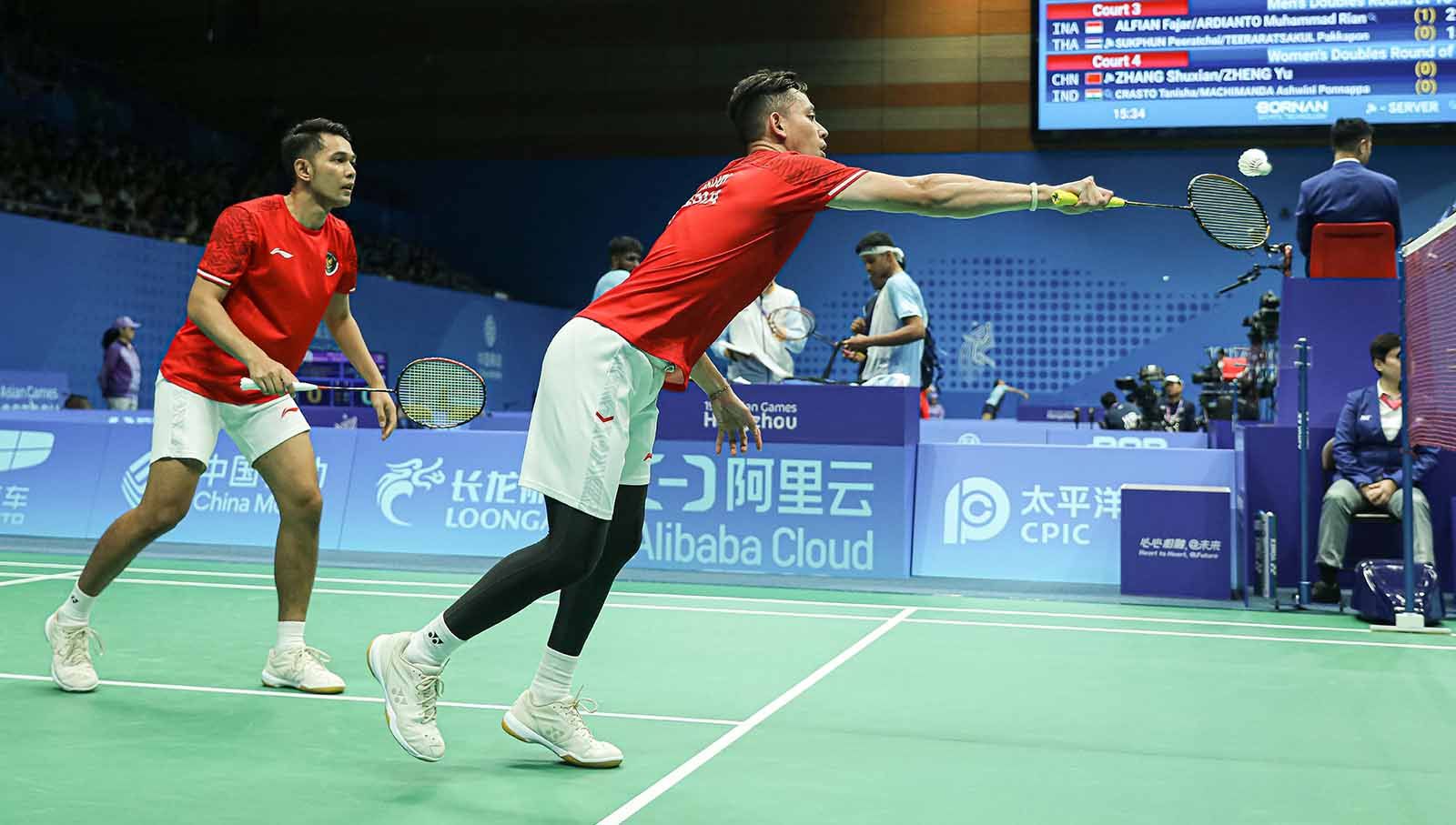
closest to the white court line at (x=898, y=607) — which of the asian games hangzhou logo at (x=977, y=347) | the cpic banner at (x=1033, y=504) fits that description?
the cpic banner at (x=1033, y=504)

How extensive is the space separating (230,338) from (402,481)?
4667mm

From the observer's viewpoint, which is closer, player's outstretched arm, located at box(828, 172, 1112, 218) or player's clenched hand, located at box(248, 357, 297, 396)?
player's outstretched arm, located at box(828, 172, 1112, 218)

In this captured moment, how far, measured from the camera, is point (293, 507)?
4781 mm

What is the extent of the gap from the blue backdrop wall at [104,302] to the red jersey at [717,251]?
1517 centimetres

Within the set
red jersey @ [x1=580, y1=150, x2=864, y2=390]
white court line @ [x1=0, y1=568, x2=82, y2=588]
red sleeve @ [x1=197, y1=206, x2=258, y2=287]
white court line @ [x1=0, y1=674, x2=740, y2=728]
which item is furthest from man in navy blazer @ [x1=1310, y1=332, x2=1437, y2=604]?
white court line @ [x1=0, y1=568, x2=82, y2=588]

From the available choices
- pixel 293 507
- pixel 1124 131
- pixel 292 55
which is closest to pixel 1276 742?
pixel 293 507

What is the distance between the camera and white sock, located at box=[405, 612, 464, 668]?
3.55 m

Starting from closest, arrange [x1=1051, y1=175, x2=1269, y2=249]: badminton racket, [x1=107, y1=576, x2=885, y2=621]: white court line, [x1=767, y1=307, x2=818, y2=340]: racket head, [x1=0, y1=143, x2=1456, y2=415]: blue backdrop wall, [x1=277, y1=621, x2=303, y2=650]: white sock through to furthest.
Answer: [x1=277, y1=621, x2=303, y2=650]: white sock < [x1=107, y1=576, x2=885, y2=621]: white court line < [x1=1051, y1=175, x2=1269, y2=249]: badminton racket < [x1=767, y1=307, x2=818, y2=340]: racket head < [x1=0, y1=143, x2=1456, y2=415]: blue backdrop wall

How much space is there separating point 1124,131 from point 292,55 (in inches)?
640

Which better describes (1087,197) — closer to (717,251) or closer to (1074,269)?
(717,251)

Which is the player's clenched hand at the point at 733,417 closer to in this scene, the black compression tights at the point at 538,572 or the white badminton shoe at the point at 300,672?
the black compression tights at the point at 538,572

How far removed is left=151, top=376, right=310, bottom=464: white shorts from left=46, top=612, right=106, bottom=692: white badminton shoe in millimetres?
653

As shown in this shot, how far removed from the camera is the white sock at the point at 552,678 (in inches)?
147

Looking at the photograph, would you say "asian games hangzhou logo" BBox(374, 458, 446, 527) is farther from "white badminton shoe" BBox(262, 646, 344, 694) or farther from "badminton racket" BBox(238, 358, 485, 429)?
"white badminton shoe" BBox(262, 646, 344, 694)
